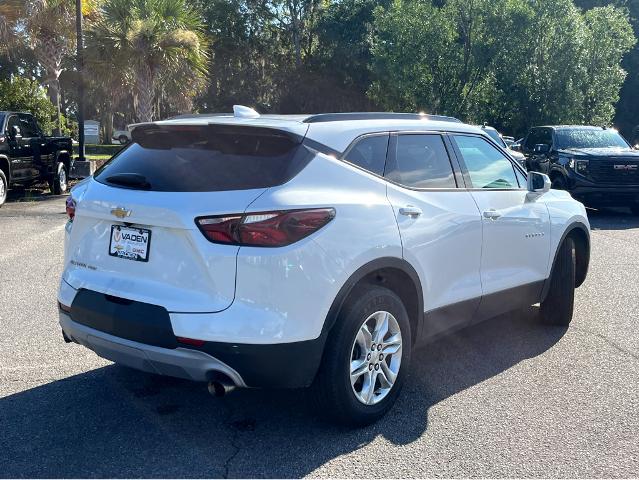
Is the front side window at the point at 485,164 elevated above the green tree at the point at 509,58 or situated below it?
below

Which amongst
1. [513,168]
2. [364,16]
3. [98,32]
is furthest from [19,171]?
[364,16]

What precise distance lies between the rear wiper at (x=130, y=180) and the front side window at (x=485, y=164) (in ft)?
7.59

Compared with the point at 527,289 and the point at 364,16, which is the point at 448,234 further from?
the point at 364,16

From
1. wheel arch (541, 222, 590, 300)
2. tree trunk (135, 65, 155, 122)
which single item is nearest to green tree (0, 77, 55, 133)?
tree trunk (135, 65, 155, 122)

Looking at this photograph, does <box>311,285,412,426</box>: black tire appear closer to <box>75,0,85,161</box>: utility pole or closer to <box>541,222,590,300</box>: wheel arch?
<box>541,222,590,300</box>: wheel arch

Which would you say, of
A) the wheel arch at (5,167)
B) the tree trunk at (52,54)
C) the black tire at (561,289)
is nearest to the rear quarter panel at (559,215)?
the black tire at (561,289)

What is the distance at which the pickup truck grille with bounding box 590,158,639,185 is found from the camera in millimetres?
13641

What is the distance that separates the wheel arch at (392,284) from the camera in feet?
12.1

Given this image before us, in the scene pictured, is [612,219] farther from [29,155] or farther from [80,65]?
[80,65]

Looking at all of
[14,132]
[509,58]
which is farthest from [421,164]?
[509,58]

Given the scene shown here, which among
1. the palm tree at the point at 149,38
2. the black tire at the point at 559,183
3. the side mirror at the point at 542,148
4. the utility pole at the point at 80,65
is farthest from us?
the palm tree at the point at 149,38

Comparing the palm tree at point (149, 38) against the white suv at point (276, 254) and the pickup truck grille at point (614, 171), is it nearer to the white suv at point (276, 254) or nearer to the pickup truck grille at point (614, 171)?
the pickup truck grille at point (614, 171)

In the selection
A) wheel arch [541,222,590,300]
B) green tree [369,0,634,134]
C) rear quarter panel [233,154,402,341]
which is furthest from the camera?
green tree [369,0,634,134]

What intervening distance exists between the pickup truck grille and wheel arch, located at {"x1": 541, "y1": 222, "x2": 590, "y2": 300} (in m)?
7.62
